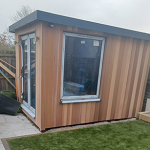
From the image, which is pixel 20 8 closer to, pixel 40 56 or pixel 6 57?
pixel 6 57

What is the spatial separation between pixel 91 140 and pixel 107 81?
144 centimetres

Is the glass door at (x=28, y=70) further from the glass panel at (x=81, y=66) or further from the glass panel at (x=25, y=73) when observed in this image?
the glass panel at (x=81, y=66)

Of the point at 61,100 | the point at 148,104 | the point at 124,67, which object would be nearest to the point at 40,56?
the point at 61,100

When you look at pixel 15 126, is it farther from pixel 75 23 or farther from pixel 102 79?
pixel 75 23

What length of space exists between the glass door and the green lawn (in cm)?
97

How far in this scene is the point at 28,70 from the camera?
3324mm

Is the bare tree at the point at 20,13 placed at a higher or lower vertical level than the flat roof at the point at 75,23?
higher

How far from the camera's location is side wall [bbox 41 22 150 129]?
2604 mm

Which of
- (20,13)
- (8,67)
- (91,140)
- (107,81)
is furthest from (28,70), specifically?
(20,13)

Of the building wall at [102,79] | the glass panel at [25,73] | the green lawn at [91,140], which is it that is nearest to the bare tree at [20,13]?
the building wall at [102,79]

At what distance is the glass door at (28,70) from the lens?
10.3ft

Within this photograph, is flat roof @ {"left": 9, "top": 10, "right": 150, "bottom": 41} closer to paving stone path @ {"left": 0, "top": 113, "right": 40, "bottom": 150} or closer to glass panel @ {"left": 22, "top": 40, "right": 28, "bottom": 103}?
glass panel @ {"left": 22, "top": 40, "right": 28, "bottom": 103}

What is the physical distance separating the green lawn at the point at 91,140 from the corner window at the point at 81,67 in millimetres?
710

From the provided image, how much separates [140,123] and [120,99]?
32.9 inches
